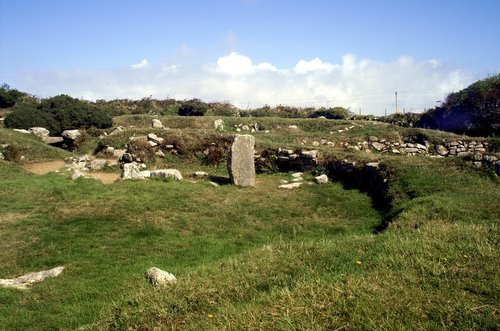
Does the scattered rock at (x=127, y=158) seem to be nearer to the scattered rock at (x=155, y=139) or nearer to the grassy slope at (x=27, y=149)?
the scattered rock at (x=155, y=139)

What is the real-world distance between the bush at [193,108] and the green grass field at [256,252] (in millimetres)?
23833

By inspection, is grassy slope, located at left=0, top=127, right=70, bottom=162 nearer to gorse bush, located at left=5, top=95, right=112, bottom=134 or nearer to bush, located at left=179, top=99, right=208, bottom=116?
gorse bush, located at left=5, top=95, right=112, bottom=134

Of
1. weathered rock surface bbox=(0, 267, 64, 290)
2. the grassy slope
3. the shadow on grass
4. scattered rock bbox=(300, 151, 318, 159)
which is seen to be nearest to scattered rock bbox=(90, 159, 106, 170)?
the grassy slope

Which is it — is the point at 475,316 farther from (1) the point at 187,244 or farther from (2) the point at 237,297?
(1) the point at 187,244

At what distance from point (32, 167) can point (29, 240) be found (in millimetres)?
12621

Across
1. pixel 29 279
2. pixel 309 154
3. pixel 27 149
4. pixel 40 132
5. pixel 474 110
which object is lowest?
pixel 29 279

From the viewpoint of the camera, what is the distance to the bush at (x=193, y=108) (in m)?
41.2

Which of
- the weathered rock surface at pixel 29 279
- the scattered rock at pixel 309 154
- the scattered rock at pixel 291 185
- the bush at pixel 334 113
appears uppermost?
the bush at pixel 334 113

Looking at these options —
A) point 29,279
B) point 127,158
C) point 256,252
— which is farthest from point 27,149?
point 256,252

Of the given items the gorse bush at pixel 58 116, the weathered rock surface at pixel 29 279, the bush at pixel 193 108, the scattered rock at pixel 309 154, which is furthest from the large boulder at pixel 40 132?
the weathered rock surface at pixel 29 279

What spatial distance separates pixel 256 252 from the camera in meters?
6.45

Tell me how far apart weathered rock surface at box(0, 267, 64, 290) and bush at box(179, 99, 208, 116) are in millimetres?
33725

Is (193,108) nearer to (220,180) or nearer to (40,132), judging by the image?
(40,132)

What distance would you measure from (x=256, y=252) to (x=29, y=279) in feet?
14.8
